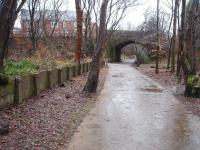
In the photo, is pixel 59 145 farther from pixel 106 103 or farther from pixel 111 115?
pixel 106 103

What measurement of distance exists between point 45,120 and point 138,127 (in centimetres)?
235

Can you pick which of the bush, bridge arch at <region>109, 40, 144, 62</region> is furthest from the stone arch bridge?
the bush

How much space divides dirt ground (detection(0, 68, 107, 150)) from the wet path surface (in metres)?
0.30

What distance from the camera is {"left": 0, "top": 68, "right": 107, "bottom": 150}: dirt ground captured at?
7.46 metres

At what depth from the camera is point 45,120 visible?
951 centimetres

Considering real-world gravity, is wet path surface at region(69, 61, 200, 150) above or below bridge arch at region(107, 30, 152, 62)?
below

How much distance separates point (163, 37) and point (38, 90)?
35.9m

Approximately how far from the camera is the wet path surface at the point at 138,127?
25.7ft

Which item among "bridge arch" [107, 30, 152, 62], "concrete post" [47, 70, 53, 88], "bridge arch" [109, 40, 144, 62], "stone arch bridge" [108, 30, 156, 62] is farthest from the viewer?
"bridge arch" [109, 40, 144, 62]

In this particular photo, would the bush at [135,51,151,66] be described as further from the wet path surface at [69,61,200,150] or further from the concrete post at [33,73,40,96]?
the concrete post at [33,73,40,96]

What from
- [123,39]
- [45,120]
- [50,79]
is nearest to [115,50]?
[123,39]

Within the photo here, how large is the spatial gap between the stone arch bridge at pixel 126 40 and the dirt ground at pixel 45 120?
3948 cm

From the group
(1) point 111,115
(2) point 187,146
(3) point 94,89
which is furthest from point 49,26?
(2) point 187,146

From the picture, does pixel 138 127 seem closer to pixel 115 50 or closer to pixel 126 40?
pixel 126 40
